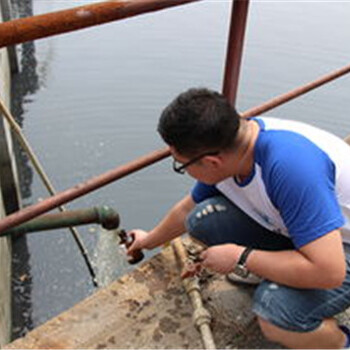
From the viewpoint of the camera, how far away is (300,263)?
1.69 metres

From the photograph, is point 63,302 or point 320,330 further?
point 63,302

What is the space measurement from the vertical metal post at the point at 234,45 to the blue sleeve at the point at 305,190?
2.57 feet

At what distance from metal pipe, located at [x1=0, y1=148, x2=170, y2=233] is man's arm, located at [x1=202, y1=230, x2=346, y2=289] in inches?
21.2

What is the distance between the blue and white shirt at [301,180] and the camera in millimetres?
1617

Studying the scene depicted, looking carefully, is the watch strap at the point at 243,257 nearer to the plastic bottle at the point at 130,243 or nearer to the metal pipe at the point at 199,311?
the metal pipe at the point at 199,311

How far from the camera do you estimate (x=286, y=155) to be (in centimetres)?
167

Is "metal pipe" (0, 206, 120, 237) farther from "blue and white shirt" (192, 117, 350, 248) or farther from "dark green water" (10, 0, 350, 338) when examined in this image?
"dark green water" (10, 0, 350, 338)

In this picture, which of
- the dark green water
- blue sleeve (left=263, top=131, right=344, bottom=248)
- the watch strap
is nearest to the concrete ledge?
the watch strap

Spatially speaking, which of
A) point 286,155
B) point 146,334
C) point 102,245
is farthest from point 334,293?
point 102,245

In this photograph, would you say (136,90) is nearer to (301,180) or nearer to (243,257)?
(243,257)

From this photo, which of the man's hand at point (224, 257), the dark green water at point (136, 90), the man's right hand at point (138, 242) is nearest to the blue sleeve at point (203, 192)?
the man's right hand at point (138, 242)

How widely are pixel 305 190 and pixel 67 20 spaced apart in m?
0.90

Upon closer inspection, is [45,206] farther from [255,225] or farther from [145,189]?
[145,189]

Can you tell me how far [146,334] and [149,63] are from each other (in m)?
9.65
